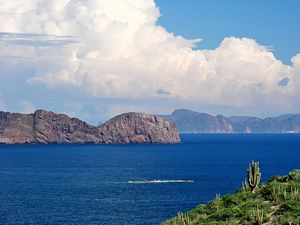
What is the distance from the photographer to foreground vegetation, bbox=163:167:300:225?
1647 inches

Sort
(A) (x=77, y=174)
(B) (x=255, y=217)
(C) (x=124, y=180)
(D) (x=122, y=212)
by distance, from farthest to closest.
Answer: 1. (A) (x=77, y=174)
2. (C) (x=124, y=180)
3. (D) (x=122, y=212)
4. (B) (x=255, y=217)

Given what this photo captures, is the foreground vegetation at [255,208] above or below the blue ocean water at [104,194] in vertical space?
above

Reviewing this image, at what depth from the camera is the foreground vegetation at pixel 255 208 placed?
41844 millimetres

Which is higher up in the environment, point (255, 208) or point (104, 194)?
point (255, 208)

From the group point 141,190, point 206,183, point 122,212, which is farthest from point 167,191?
point 122,212

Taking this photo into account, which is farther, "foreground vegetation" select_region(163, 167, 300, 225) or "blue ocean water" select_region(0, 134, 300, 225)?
"blue ocean water" select_region(0, 134, 300, 225)

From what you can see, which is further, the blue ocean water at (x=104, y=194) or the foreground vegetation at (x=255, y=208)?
the blue ocean water at (x=104, y=194)

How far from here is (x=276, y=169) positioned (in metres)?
193

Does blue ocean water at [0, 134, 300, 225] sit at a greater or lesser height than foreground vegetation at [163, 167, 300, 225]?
lesser

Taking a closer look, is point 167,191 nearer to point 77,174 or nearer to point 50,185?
point 50,185

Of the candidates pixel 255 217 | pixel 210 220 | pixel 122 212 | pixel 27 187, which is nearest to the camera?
pixel 255 217

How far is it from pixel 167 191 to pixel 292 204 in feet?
307

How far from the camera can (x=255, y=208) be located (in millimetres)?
45156

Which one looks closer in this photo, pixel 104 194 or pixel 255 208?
pixel 255 208
